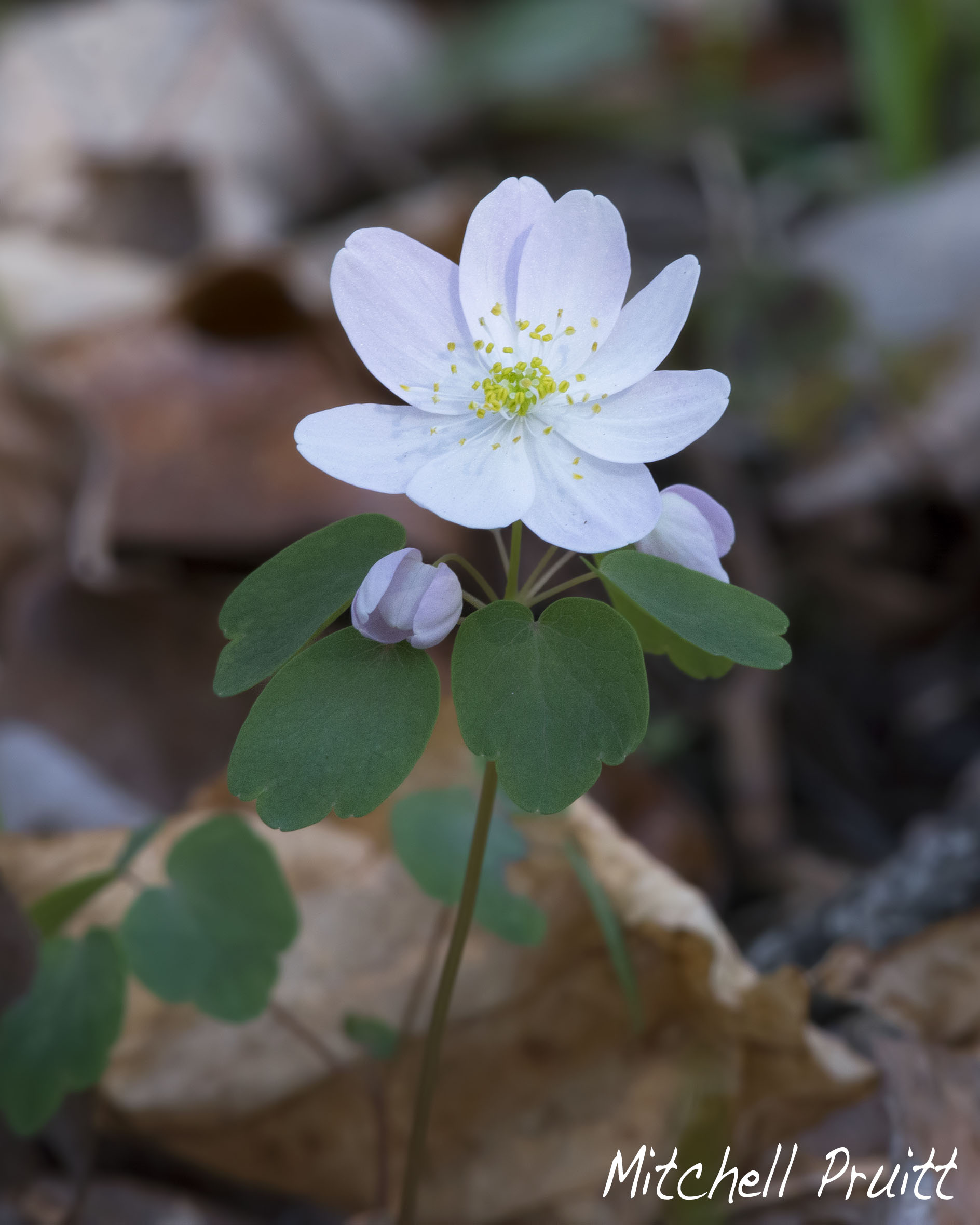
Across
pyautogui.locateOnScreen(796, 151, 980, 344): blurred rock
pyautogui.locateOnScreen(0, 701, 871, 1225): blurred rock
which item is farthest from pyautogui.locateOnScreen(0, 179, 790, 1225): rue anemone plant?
pyautogui.locateOnScreen(796, 151, 980, 344): blurred rock

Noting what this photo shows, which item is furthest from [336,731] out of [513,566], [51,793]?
[51,793]

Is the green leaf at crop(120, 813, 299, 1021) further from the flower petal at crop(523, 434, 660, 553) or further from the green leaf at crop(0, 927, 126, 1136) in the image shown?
the flower petal at crop(523, 434, 660, 553)

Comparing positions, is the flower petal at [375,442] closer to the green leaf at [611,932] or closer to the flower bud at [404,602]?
the flower bud at [404,602]

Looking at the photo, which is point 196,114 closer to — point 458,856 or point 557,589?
point 458,856

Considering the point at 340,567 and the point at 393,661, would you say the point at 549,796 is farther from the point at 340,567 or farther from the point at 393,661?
the point at 340,567

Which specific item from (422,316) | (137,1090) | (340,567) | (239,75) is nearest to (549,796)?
(340,567)

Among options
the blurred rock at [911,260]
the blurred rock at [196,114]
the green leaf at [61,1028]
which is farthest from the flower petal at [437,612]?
the blurred rock at [196,114]
